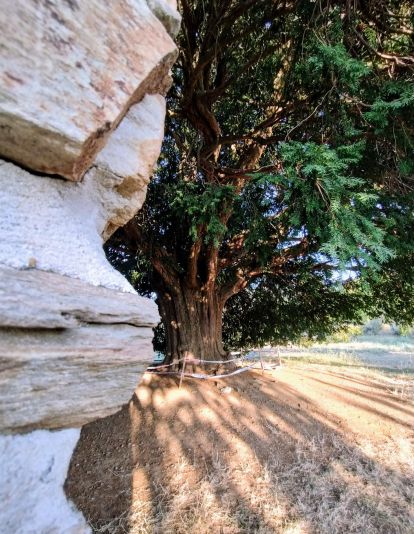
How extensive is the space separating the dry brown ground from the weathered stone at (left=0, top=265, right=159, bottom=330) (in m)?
2.15

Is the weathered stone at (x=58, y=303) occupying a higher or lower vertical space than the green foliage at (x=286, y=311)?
lower

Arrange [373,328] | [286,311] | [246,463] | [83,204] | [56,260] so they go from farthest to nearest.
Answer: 1. [373,328]
2. [286,311]
3. [246,463]
4. [83,204]
5. [56,260]

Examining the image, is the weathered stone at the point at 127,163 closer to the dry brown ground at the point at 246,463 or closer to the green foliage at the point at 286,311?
the dry brown ground at the point at 246,463

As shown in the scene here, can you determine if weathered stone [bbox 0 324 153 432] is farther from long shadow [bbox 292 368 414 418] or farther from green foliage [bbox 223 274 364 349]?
green foliage [bbox 223 274 364 349]

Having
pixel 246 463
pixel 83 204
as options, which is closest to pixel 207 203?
pixel 83 204

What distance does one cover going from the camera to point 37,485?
1457mm

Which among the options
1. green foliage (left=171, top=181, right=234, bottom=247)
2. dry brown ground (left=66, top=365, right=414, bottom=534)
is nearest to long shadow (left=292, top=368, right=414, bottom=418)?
dry brown ground (left=66, top=365, right=414, bottom=534)

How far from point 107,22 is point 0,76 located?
30.2 inches

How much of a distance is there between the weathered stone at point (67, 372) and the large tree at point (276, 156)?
1.88 m

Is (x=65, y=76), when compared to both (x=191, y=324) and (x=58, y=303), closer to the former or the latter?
(x=58, y=303)

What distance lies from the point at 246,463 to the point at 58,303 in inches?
125

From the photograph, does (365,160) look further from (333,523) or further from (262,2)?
(333,523)

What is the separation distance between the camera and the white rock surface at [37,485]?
4.50 feet

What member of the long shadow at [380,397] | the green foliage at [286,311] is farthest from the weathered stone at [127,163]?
the green foliage at [286,311]
